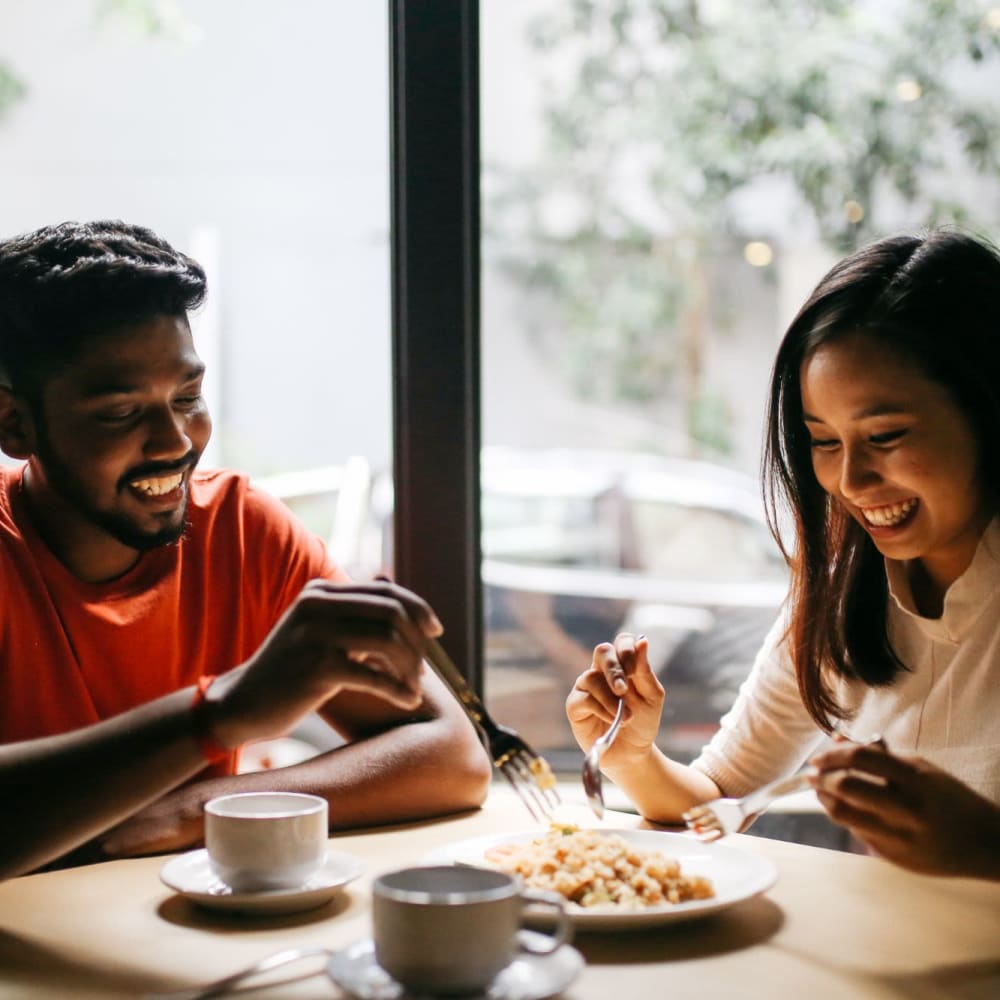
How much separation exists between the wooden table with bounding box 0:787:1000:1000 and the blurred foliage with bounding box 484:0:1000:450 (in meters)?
1.17

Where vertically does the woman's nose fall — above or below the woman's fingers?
above

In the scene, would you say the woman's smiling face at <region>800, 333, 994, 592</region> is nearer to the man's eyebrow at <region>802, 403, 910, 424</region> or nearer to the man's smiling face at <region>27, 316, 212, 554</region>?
the man's eyebrow at <region>802, 403, 910, 424</region>

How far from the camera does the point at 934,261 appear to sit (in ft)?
4.80

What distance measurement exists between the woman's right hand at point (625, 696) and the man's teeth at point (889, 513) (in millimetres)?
311

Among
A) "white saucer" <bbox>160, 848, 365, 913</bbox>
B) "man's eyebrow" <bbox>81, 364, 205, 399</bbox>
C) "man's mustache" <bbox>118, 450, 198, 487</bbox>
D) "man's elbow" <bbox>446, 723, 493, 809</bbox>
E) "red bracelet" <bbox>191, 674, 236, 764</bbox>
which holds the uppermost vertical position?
"man's eyebrow" <bbox>81, 364, 205, 399</bbox>

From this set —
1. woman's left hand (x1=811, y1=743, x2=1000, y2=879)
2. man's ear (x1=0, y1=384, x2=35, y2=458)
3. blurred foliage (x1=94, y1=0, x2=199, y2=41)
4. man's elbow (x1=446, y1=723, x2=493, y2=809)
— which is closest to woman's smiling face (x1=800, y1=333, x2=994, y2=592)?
woman's left hand (x1=811, y1=743, x2=1000, y2=879)

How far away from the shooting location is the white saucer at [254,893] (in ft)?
3.55

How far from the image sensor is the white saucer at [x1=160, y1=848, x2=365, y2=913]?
1083mm

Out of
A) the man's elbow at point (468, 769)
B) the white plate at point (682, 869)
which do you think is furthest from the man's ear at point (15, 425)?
the white plate at point (682, 869)

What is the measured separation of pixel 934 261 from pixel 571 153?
86 cm

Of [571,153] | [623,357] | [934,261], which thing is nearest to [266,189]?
[571,153]

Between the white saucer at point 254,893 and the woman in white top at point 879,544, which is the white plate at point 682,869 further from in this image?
the woman in white top at point 879,544

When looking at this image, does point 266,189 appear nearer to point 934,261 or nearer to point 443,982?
point 934,261

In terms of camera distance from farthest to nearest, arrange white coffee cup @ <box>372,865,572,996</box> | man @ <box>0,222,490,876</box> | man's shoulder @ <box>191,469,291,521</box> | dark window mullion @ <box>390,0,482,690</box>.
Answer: dark window mullion @ <box>390,0,482,690</box> < man's shoulder @ <box>191,469,291,521</box> < man @ <box>0,222,490,876</box> < white coffee cup @ <box>372,865,572,996</box>
